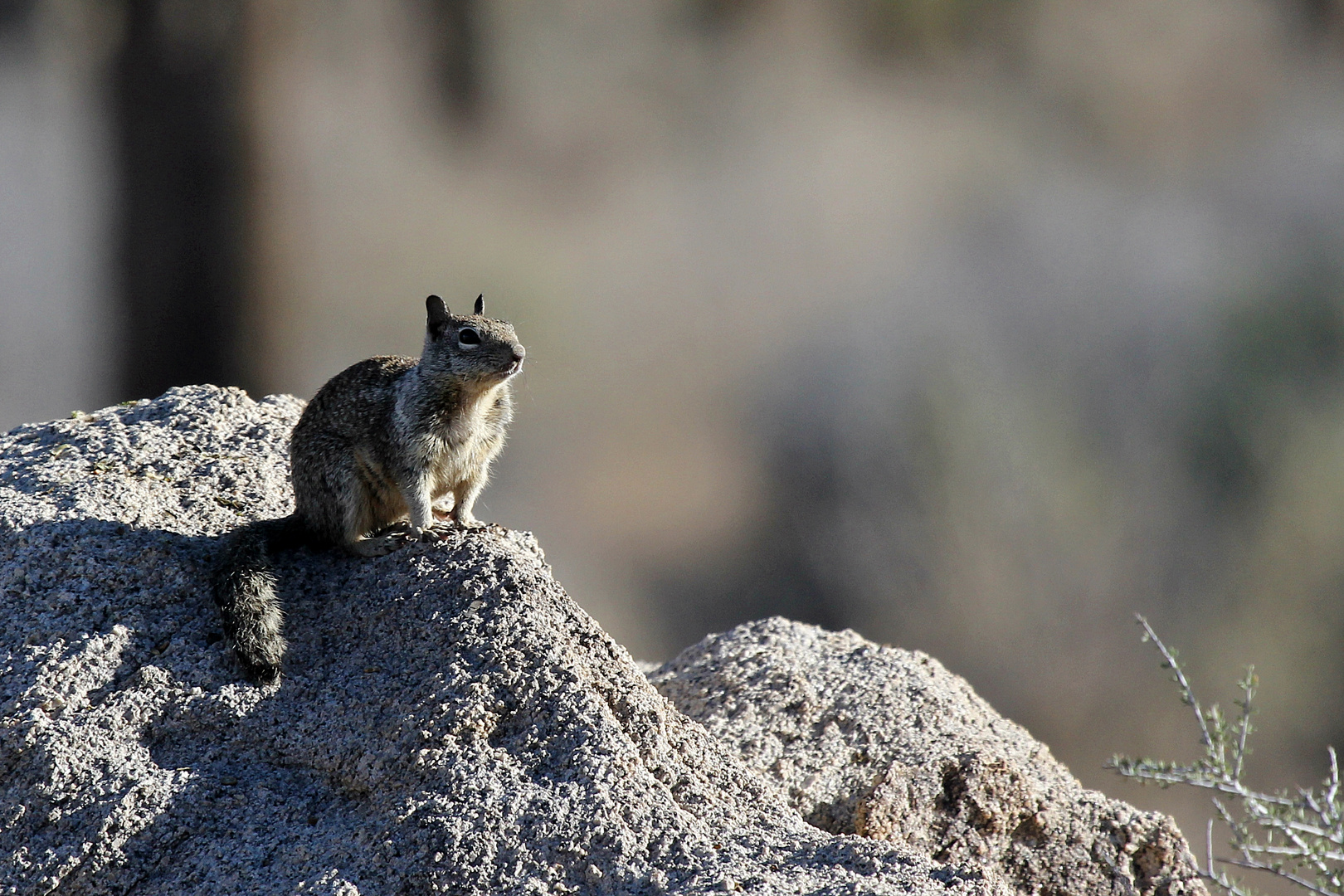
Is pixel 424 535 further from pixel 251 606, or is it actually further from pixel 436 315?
pixel 436 315

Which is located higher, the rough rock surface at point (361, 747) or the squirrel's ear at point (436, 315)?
the squirrel's ear at point (436, 315)

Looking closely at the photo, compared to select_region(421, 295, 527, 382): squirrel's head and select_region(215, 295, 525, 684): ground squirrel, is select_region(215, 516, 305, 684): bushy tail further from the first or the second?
select_region(421, 295, 527, 382): squirrel's head

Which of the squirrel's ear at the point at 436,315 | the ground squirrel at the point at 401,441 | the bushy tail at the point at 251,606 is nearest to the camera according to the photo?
the bushy tail at the point at 251,606

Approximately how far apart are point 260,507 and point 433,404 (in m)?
0.55

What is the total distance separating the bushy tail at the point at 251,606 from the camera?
8.27 ft

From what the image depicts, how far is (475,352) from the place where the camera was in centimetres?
323

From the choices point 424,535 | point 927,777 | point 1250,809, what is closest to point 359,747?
point 424,535

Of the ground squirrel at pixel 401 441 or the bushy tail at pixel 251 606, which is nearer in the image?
the bushy tail at pixel 251 606

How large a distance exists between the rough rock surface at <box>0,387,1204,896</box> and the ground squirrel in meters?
0.14

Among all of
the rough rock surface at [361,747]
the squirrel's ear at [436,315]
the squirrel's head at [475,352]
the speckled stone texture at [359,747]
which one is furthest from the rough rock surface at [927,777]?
the squirrel's ear at [436,315]

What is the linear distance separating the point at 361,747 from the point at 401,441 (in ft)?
3.30

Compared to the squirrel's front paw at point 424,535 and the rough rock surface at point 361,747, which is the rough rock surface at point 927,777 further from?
the squirrel's front paw at point 424,535

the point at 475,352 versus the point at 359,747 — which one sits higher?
the point at 475,352

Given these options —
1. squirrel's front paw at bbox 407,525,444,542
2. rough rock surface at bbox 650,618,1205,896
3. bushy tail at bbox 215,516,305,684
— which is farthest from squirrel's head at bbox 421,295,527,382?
rough rock surface at bbox 650,618,1205,896
